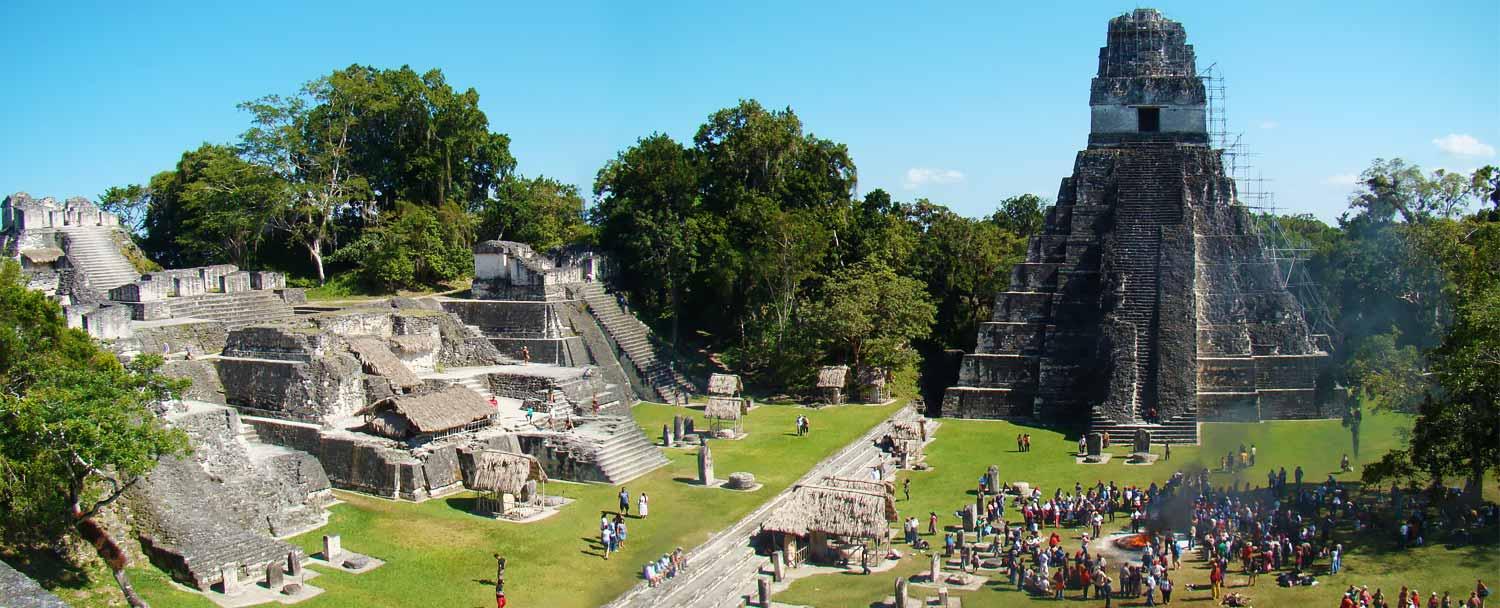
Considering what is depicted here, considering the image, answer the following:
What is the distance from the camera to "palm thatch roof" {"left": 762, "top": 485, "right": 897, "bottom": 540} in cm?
2211

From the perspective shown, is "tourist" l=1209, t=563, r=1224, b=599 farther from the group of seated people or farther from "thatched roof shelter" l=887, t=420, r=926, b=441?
"thatched roof shelter" l=887, t=420, r=926, b=441

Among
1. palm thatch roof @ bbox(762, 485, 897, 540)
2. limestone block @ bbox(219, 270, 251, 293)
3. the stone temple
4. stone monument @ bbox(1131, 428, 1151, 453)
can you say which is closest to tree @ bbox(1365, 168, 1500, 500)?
stone monument @ bbox(1131, 428, 1151, 453)

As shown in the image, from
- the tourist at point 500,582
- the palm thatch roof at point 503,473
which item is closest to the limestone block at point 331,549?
the tourist at point 500,582

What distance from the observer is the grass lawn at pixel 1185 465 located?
20062 mm

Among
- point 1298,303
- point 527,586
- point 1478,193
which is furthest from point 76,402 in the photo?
point 1478,193

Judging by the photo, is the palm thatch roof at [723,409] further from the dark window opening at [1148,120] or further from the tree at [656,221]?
the dark window opening at [1148,120]

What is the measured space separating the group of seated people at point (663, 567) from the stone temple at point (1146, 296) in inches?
609

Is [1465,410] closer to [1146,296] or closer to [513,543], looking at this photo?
[1146,296]

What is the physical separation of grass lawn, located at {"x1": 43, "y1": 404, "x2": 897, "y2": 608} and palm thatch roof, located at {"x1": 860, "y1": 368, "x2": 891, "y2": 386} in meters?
8.41

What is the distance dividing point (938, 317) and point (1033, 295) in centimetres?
753

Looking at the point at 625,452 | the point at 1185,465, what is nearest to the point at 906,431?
the point at 1185,465

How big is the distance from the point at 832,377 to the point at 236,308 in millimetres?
17537

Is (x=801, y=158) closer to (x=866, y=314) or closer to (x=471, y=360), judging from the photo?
(x=866, y=314)

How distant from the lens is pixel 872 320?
3728 centimetres
